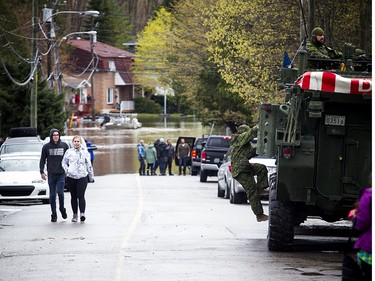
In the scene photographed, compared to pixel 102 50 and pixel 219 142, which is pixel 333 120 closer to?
pixel 219 142

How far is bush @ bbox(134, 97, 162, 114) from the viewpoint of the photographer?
118 meters

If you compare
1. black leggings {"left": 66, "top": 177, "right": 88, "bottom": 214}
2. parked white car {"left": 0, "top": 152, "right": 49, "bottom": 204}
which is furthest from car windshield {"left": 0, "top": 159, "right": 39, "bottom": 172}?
black leggings {"left": 66, "top": 177, "right": 88, "bottom": 214}

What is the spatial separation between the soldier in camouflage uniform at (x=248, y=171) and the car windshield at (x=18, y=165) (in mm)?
13391

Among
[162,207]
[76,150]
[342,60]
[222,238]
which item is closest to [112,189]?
[162,207]

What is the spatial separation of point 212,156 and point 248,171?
23422 millimetres

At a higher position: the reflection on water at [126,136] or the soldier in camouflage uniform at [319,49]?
the soldier in camouflage uniform at [319,49]

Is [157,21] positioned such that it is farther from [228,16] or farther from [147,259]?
[147,259]

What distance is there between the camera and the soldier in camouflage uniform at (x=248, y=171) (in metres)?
17.4

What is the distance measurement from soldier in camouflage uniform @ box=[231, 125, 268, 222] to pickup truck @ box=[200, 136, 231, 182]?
22.6 metres

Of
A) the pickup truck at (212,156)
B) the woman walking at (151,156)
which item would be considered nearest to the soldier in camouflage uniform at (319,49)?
the pickup truck at (212,156)

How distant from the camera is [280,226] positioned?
1538 centimetres

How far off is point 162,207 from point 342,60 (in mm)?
9940

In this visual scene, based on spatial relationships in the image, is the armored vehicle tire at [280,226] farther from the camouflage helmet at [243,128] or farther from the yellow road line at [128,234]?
A: the camouflage helmet at [243,128]

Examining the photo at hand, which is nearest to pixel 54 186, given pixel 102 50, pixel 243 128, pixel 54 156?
pixel 54 156
